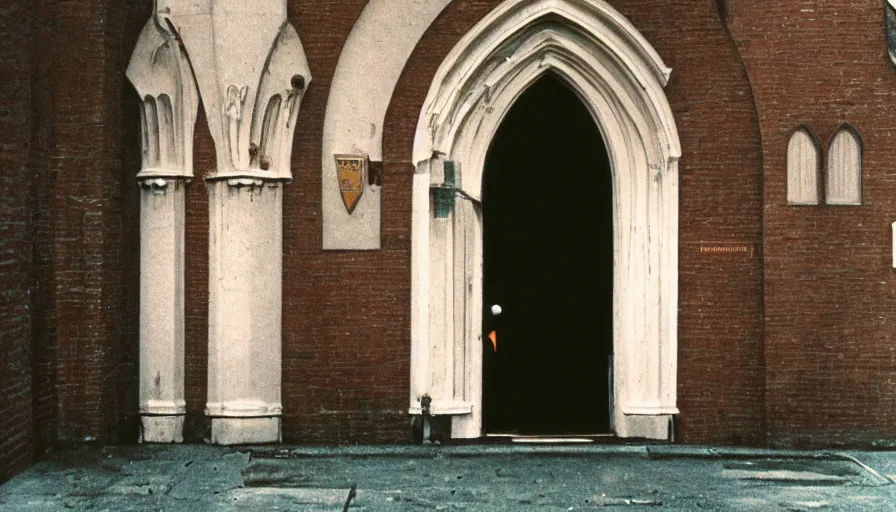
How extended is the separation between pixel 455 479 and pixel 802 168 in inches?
158

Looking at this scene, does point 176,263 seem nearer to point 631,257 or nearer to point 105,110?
point 105,110

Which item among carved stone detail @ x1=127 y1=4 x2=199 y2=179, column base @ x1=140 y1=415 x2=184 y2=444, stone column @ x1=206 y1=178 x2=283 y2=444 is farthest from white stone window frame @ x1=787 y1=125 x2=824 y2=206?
column base @ x1=140 y1=415 x2=184 y2=444

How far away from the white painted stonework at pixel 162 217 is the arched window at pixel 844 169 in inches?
215

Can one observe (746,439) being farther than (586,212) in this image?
No

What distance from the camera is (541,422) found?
11.4 meters

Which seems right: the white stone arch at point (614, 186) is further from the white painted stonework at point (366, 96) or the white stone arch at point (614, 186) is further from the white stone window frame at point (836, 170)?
the white stone window frame at point (836, 170)

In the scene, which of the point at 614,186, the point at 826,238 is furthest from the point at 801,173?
the point at 614,186

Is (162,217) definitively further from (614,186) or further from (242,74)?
(614,186)

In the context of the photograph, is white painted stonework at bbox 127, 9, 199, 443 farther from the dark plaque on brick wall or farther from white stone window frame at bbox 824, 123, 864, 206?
white stone window frame at bbox 824, 123, 864, 206

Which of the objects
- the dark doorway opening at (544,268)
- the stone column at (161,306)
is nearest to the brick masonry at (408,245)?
the stone column at (161,306)

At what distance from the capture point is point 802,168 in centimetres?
1041

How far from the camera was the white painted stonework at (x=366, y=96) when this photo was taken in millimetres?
10562

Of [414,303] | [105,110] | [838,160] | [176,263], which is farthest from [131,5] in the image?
[838,160]

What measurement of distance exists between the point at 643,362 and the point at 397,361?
84.3 inches
